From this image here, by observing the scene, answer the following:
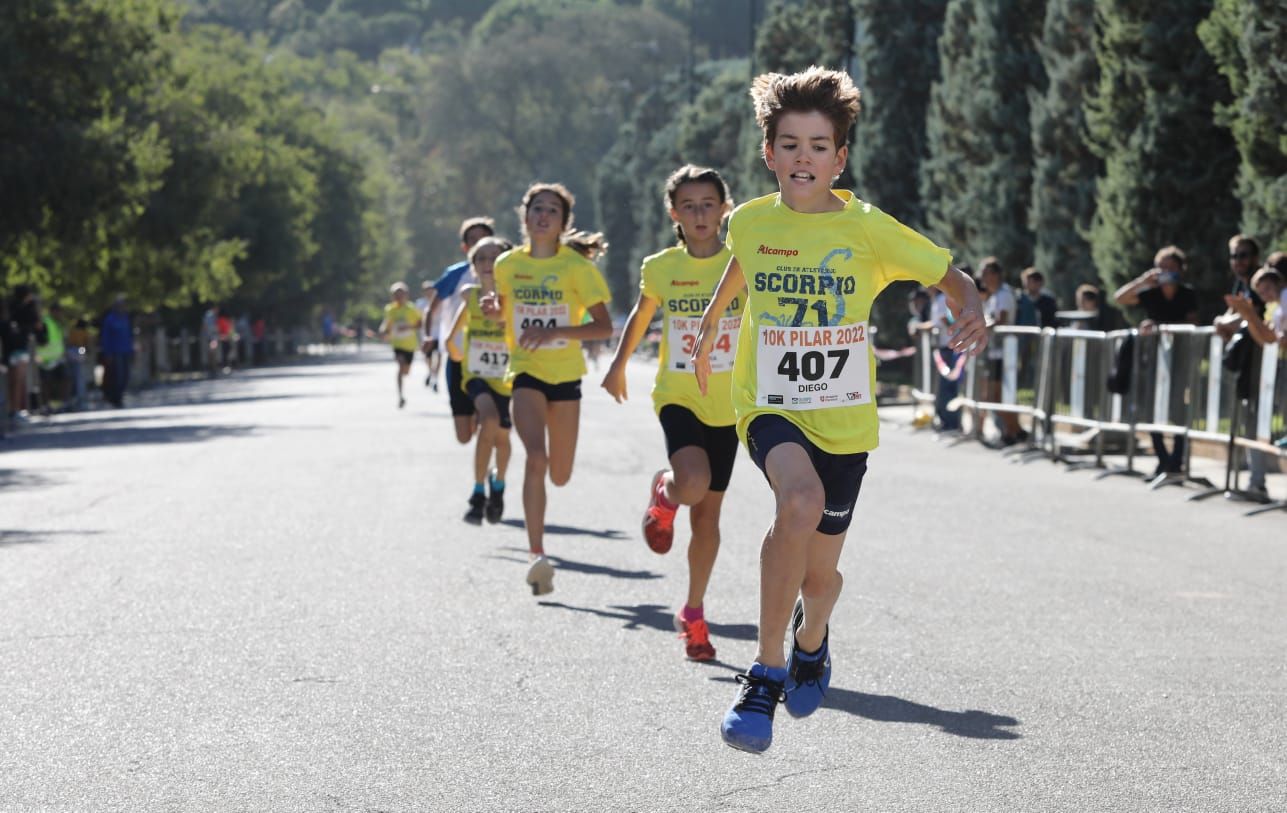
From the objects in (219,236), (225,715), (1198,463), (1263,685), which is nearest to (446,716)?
(225,715)

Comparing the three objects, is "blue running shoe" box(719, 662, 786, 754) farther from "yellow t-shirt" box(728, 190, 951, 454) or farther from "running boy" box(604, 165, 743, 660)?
"running boy" box(604, 165, 743, 660)

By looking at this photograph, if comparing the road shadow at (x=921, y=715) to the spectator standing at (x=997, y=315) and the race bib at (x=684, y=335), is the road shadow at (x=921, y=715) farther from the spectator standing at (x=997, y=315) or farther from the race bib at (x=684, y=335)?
the spectator standing at (x=997, y=315)

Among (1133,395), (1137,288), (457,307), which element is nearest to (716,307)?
(457,307)

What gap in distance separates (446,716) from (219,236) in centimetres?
6037

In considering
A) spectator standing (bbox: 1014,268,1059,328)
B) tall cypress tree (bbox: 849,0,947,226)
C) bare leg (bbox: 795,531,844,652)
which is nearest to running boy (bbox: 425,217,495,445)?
bare leg (bbox: 795,531,844,652)

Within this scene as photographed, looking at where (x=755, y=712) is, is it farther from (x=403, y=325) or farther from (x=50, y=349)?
(x=50, y=349)

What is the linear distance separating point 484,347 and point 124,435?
14237mm

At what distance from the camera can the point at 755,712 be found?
6.20 m

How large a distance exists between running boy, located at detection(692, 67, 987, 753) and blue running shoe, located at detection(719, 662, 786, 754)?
0.22 meters

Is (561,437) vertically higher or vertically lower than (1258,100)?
lower

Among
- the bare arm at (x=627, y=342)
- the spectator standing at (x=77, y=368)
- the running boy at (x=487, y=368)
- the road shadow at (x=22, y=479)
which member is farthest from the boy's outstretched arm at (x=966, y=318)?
the spectator standing at (x=77, y=368)

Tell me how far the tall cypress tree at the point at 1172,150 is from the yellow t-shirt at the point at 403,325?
1002 cm

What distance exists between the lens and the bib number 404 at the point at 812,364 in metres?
6.65

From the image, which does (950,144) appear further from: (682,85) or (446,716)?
(682,85)
